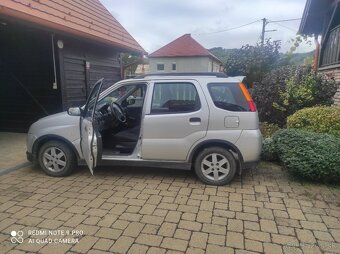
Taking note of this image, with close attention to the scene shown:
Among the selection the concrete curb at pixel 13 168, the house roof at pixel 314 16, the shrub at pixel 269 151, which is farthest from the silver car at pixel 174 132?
the house roof at pixel 314 16

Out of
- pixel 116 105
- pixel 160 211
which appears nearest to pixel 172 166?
pixel 160 211

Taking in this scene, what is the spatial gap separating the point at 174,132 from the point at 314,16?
8469 millimetres

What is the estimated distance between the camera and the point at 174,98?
4.41m

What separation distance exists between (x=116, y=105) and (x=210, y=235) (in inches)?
107

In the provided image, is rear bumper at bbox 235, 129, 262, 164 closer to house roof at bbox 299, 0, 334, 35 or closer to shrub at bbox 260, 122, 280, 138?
shrub at bbox 260, 122, 280, 138

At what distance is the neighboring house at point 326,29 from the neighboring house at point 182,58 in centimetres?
2731

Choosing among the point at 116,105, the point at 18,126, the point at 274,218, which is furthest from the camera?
the point at 18,126

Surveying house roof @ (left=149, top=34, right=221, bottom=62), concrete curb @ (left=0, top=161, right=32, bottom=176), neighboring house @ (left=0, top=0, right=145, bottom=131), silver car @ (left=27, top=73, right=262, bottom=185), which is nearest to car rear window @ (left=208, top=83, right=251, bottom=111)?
silver car @ (left=27, top=73, right=262, bottom=185)

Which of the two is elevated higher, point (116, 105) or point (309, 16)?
point (309, 16)

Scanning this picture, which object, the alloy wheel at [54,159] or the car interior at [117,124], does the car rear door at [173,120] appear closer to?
the car interior at [117,124]

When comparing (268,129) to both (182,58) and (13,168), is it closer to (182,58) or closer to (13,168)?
(13,168)

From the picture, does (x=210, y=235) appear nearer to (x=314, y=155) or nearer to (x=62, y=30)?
(x=314, y=155)

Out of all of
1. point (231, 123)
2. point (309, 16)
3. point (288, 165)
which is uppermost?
point (309, 16)

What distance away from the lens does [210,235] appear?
3.00 m
